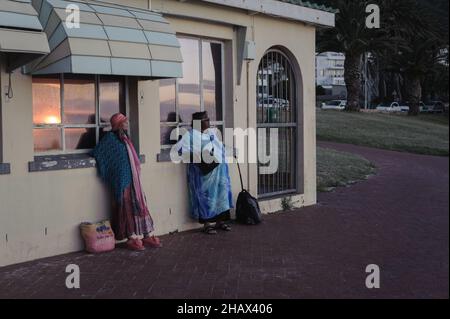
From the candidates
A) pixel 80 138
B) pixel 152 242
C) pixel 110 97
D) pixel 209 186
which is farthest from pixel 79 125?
pixel 209 186

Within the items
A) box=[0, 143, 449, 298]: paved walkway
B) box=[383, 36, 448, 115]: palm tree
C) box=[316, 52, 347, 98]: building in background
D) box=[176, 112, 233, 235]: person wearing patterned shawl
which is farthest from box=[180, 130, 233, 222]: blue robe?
box=[316, 52, 347, 98]: building in background

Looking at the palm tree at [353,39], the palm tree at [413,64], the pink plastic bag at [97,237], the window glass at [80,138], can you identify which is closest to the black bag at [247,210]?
the pink plastic bag at [97,237]

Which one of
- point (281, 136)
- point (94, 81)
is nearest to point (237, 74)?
point (281, 136)

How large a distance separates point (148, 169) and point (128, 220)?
94 cm

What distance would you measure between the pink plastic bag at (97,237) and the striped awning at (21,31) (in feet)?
6.68

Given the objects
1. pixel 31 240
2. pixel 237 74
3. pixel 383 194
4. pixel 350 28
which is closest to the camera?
pixel 31 240

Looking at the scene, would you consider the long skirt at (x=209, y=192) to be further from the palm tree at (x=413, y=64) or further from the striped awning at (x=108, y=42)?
the palm tree at (x=413, y=64)

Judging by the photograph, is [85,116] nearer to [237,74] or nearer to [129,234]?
[129,234]

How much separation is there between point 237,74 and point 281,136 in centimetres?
179

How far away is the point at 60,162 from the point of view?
280 inches

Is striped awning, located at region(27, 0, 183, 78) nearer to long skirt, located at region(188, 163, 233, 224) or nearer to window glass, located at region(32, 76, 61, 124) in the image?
window glass, located at region(32, 76, 61, 124)

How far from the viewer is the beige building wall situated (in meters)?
6.71

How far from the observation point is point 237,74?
966 cm

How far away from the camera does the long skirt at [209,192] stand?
856 centimetres
